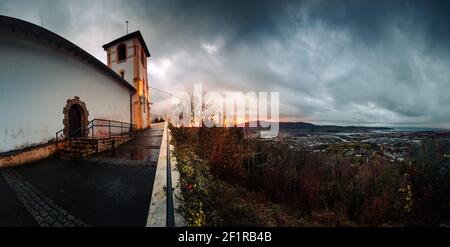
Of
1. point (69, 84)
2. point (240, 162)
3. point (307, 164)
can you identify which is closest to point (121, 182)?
point (240, 162)

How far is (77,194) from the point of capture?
11.8 ft

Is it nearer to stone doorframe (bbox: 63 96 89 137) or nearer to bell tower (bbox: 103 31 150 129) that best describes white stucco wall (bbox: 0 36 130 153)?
stone doorframe (bbox: 63 96 89 137)

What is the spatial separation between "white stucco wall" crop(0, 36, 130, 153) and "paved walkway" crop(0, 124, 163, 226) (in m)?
1.87

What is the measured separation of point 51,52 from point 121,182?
8.43 meters

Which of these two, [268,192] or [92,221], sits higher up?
[92,221]

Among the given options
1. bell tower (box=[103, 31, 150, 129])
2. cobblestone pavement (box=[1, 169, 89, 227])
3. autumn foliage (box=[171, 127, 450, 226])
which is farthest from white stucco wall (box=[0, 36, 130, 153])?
bell tower (box=[103, 31, 150, 129])

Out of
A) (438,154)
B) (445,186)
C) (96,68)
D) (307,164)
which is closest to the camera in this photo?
(445,186)

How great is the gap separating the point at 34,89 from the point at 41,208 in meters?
6.96

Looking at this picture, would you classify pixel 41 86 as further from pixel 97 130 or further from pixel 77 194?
pixel 77 194

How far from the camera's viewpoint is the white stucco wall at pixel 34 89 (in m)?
6.33

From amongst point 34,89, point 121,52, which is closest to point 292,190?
point 34,89

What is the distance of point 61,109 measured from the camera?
8320 mm
